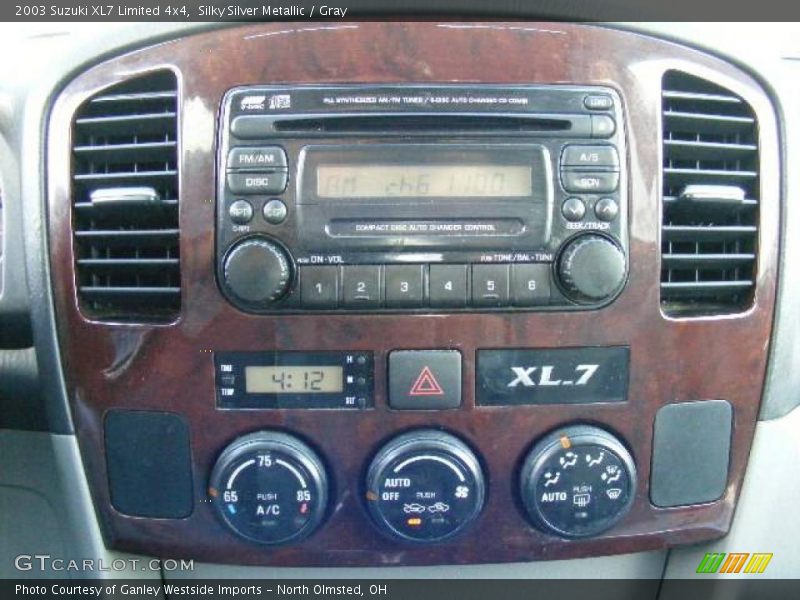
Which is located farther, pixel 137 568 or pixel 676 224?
pixel 137 568

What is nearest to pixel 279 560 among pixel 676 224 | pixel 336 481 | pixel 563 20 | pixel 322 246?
pixel 336 481

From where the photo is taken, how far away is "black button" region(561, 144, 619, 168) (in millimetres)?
1062

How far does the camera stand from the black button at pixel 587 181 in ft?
3.49

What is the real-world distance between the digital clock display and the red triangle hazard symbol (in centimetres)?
11

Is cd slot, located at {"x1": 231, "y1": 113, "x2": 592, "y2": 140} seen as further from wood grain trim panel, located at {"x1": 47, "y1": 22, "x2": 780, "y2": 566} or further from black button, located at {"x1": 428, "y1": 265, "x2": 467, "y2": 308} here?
black button, located at {"x1": 428, "y1": 265, "x2": 467, "y2": 308}

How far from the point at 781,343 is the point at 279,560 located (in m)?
0.84

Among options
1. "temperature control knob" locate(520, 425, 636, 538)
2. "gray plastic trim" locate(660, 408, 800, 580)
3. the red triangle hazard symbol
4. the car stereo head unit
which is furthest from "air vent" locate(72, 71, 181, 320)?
"gray plastic trim" locate(660, 408, 800, 580)

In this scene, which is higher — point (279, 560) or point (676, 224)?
point (676, 224)

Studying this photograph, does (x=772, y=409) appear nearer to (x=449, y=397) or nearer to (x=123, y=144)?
(x=449, y=397)

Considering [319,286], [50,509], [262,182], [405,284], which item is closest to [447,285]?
[405,284]

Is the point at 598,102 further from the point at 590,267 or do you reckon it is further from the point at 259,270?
the point at 259,270

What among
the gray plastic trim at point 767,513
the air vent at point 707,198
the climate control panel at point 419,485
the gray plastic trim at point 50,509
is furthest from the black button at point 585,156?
the gray plastic trim at point 50,509

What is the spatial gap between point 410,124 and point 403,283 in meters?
0.22

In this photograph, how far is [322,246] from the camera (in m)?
1.05
